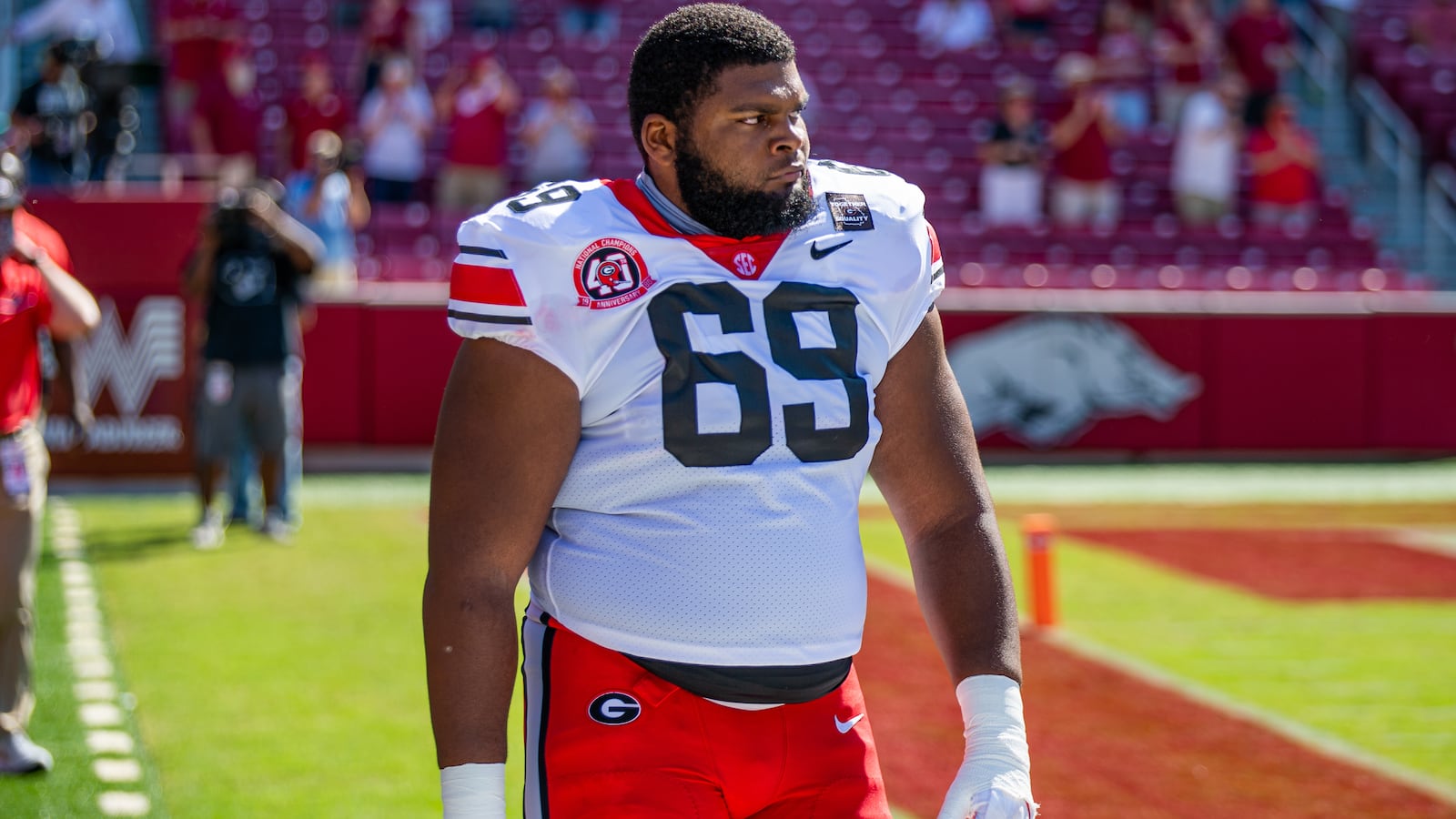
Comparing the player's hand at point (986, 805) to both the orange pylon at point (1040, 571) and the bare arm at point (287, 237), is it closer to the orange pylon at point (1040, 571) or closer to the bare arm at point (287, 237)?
the orange pylon at point (1040, 571)

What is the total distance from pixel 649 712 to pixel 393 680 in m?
4.99

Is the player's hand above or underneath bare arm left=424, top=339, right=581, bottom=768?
underneath

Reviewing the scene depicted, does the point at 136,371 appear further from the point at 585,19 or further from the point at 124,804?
the point at 124,804

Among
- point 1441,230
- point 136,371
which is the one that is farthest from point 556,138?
point 1441,230

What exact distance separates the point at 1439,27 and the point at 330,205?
14213 mm

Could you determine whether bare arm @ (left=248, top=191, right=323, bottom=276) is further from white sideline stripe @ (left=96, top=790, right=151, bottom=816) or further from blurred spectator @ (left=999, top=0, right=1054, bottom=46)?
blurred spectator @ (left=999, top=0, right=1054, bottom=46)

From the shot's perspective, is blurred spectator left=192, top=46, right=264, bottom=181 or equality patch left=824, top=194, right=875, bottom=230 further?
blurred spectator left=192, top=46, right=264, bottom=181

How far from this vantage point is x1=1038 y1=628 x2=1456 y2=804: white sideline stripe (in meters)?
6.20

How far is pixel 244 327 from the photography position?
35.4 ft

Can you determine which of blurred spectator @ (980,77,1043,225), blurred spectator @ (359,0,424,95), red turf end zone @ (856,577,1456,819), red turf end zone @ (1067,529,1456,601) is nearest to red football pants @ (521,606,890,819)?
red turf end zone @ (856,577,1456,819)

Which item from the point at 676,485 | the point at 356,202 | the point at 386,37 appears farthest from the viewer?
the point at 386,37

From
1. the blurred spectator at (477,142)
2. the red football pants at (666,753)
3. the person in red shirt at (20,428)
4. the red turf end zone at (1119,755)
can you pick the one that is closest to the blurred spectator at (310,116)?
the blurred spectator at (477,142)

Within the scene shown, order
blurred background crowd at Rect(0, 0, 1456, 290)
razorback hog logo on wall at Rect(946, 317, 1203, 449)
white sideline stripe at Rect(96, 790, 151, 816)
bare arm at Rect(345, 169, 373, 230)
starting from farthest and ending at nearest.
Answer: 1. blurred background crowd at Rect(0, 0, 1456, 290)
2. razorback hog logo on wall at Rect(946, 317, 1203, 449)
3. bare arm at Rect(345, 169, 373, 230)
4. white sideline stripe at Rect(96, 790, 151, 816)

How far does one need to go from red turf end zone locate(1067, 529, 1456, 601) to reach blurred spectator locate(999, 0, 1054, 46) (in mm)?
9923
